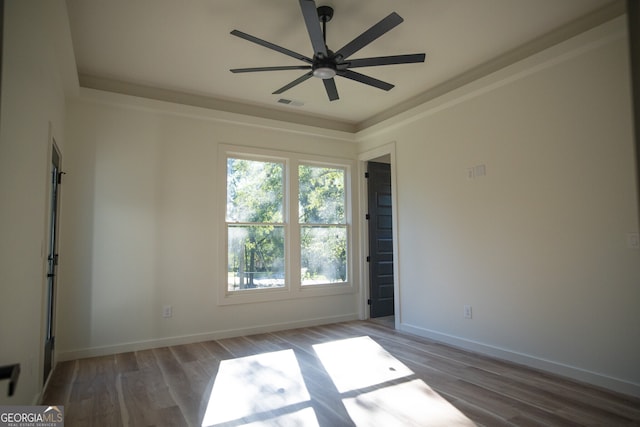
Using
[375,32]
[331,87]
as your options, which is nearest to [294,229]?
[331,87]

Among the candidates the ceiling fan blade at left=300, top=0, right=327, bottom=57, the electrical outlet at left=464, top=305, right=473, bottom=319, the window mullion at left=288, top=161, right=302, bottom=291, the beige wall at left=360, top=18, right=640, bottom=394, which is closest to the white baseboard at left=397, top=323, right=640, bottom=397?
the beige wall at left=360, top=18, right=640, bottom=394

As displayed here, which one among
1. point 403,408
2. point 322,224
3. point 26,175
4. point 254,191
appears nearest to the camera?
point 26,175

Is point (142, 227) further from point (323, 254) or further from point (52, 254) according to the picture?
point (323, 254)

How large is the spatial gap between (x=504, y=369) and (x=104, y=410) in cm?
320

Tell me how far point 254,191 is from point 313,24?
9.21 ft

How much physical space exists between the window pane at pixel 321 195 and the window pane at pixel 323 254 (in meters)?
0.16

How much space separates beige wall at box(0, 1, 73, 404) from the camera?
181 centimetres

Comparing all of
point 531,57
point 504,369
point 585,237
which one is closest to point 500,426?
point 504,369

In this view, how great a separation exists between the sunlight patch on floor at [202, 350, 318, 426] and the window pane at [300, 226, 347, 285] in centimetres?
165

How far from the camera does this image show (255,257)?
192 inches

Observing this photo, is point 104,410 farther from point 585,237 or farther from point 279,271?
point 585,237

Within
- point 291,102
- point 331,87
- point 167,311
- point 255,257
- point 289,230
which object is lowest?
point 167,311

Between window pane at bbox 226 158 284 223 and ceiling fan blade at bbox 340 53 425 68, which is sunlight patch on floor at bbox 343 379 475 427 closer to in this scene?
ceiling fan blade at bbox 340 53 425 68

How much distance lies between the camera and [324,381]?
3105 mm
